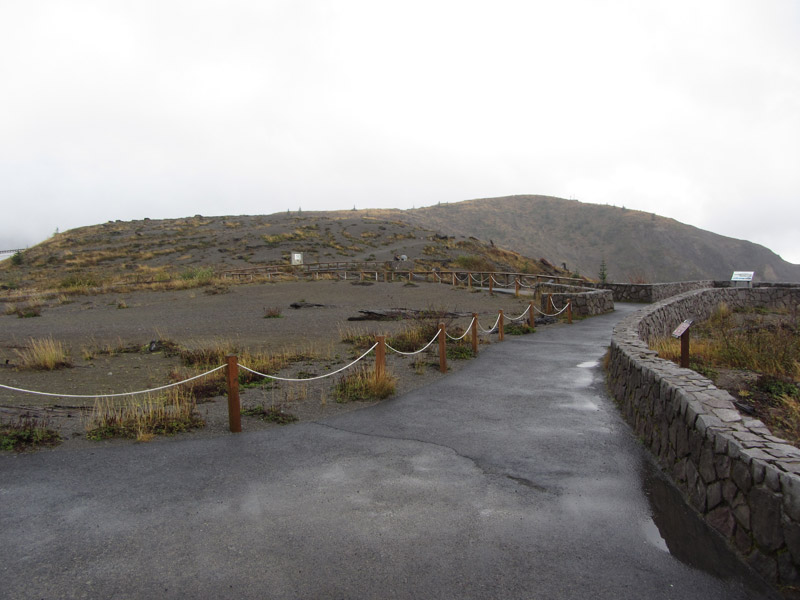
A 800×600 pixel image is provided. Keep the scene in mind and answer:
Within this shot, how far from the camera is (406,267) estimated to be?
4475cm

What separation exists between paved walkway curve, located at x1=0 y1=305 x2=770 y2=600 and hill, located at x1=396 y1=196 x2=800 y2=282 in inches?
2850

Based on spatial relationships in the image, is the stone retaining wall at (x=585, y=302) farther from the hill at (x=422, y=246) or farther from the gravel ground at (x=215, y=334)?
the hill at (x=422, y=246)

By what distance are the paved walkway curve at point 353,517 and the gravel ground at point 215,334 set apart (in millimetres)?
1334

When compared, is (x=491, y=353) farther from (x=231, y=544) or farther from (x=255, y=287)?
(x=255, y=287)

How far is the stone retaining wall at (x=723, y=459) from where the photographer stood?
3.50m

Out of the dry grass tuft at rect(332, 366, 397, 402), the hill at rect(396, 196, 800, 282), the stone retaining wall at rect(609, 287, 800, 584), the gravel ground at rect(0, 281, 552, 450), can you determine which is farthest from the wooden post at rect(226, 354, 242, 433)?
the hill at rect(396, 196, 800, 282)

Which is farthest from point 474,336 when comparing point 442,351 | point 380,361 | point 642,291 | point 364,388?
point 642,291

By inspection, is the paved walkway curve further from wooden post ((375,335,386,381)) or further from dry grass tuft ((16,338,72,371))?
dry grass tuft ((16,338,72,371))

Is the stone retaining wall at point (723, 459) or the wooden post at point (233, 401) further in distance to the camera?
the wooden post at point (233, 401)

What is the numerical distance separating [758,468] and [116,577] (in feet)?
15.2

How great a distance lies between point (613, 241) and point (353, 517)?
104 metres

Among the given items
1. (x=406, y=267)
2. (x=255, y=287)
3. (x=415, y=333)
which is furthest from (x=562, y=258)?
(x=415, y=333)

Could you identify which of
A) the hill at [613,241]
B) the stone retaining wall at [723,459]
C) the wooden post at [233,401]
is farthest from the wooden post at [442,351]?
the hill at [613,241]

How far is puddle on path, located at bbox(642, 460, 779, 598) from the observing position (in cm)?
375
